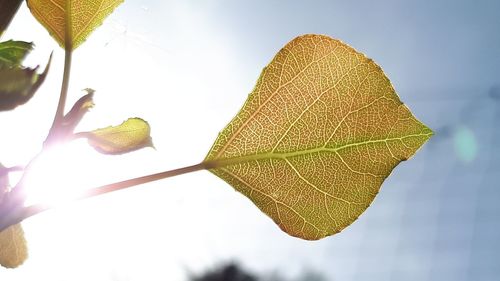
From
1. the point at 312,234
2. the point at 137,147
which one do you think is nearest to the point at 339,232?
the point at 312,234

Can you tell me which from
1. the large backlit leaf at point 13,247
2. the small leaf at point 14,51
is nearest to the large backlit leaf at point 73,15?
the small leaf at point 14,51

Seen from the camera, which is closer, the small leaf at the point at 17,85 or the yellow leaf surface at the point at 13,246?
the small leaf at the point at 17,85

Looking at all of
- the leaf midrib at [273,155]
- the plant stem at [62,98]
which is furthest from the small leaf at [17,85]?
the leaf midrib at [273,155]

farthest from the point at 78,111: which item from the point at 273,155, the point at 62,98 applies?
the point at 273,155

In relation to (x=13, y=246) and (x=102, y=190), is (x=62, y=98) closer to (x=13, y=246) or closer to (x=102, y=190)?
(x=102, y=190)

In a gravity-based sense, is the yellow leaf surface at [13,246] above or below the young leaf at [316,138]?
below

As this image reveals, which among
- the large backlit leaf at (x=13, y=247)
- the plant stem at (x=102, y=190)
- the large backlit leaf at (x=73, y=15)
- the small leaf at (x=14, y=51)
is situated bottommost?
the large backlit leaf at (x=13, y=247)

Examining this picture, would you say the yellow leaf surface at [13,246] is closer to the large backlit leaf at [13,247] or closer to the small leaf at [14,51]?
the large backlit leaf at [13,247]
